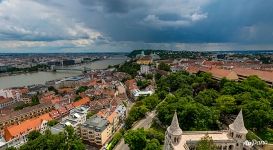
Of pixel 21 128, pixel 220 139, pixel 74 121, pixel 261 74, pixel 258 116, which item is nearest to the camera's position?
pixel 220 139

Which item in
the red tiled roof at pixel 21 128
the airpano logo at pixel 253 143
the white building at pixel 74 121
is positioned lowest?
the red tiled roof at pixel 21 128

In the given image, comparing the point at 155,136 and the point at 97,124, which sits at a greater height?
the point at 155,136

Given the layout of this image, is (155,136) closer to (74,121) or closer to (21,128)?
(74,121)

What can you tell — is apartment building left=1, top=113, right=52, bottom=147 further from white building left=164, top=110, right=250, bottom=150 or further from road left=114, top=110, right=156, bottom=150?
white building left=164, top=110, right=250, bottom=150

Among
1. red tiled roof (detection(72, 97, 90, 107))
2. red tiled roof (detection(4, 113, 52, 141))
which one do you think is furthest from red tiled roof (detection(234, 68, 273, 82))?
red tiled roof (detection(4, 113, 52, 141))

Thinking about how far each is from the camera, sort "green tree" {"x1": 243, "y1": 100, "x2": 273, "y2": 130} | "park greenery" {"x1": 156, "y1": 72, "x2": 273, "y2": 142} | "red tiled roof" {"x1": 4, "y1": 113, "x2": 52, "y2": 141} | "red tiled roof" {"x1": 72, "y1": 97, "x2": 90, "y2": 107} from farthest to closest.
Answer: "red tiled roof" {"x1": 72, "y1": 97, "x2": 90, "y2": 107}
"red tiled roof" {"x1": 4, "y1": 113, "x2": 52, "y2": 141}
"park greenery" {"x1": 156, "y1": 72, "x2": 273, "y2": 142}
"green tree" {"x1": 243, "y1": 100, "x2": 273, "y2": 130}

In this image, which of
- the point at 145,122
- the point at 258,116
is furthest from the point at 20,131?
the point at 258,116

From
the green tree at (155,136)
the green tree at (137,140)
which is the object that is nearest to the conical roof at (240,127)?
the green tree at (155,136)

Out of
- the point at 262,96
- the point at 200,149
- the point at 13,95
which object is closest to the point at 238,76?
the point at 262,96

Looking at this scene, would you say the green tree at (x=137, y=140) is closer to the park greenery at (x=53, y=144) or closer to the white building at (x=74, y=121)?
the park greenery at (x=53, y=144)

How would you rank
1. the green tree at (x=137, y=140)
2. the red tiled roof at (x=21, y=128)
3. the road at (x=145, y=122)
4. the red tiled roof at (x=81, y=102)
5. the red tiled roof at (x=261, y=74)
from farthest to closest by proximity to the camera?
1. the red tiled roof at (x=81, y=102)
2. the red tiled roof at (x=261, y=74)
3. the red tiled roof at (x=21, y=128)
4. the road at (x=145, y=122)
5. the green tree at (x=137, y=140)

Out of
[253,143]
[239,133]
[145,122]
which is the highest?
[239,133]
